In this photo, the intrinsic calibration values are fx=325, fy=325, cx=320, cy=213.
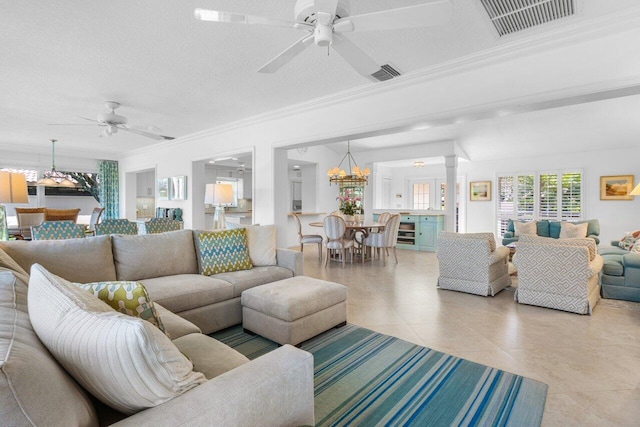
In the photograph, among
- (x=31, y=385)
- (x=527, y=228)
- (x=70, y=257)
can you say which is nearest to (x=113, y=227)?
(x=70, y=257)

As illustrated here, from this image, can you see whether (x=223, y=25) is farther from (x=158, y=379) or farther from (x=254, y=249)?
(x=158, y=379)

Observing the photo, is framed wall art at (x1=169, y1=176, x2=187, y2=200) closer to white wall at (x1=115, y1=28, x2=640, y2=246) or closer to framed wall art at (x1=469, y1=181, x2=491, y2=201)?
white wall at (x1=115, y1=28, x2=640, y2=246)

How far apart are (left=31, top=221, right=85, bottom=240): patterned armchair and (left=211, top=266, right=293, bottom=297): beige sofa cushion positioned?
6.92ft

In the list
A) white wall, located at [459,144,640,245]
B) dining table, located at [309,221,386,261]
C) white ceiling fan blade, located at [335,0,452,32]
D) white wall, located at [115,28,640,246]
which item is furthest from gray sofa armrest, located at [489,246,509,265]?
white wall, located at [459,144,640,245]

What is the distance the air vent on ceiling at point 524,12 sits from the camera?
232cm

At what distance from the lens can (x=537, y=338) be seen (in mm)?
2760

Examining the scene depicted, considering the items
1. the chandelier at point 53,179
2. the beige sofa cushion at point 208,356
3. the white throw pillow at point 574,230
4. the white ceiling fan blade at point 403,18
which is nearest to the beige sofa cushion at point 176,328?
the beige sofa cushion at point 208,356

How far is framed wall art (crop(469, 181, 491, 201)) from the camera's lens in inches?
339

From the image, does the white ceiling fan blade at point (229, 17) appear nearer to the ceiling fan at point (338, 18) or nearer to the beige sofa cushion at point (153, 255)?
the ceiling fan at point (338, 18)

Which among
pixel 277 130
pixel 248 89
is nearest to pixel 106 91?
pixel 248 89

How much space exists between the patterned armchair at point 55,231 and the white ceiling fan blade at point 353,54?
3691 mm

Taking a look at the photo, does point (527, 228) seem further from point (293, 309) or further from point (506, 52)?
point (293, 309)

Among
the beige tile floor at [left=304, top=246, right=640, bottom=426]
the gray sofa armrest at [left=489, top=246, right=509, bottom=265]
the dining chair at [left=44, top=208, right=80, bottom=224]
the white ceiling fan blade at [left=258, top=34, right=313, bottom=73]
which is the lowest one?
the beige tile floor at [left=304, top=246, right=640, bottom=426]

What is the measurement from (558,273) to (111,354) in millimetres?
3986
